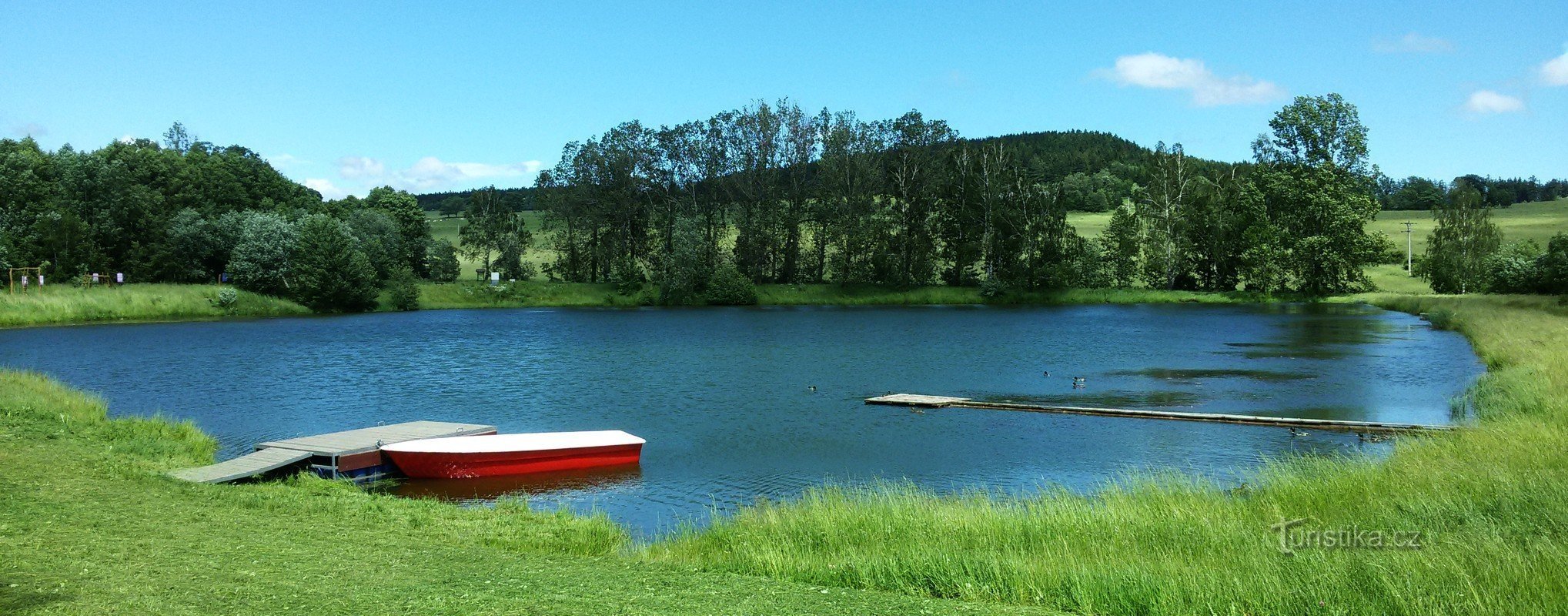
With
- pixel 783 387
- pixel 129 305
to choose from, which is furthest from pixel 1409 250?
pixel 129 305

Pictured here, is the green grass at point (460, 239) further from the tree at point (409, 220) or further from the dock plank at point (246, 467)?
the dock plank at point (246, 467)

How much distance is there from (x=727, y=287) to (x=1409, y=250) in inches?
3042

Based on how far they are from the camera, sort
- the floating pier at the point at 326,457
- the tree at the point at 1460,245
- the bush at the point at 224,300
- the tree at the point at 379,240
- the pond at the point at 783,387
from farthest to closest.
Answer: the tree at the point at 379,240, the tree at the point at 1460,245, the bush at the point at 224,300, the pond at the point at 783,387, the floating pier at the point at 326,457

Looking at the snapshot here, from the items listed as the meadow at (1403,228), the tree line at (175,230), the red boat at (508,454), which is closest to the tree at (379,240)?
the tree line at (175,230)

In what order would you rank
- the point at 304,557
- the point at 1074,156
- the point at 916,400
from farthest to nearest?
the point at 1074,156, the point at 916,400, the point at 304,557

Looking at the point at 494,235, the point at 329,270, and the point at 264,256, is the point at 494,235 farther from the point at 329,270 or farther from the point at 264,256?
the point at 264,256

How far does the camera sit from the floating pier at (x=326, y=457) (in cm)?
1780

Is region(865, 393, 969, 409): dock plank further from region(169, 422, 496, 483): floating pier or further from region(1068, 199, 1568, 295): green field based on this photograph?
region(1068, 199, 1568, 295): green field

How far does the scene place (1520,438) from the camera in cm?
1578

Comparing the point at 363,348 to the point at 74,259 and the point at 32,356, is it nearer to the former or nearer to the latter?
the point at 32,356

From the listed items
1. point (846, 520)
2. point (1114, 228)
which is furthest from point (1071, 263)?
point (846, 520)

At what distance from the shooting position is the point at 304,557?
1025cm

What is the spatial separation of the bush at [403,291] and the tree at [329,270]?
7.36 ft

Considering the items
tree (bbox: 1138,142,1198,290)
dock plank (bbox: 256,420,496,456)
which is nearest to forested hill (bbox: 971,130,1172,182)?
tree (bbox: 1138,142,1198,290)
